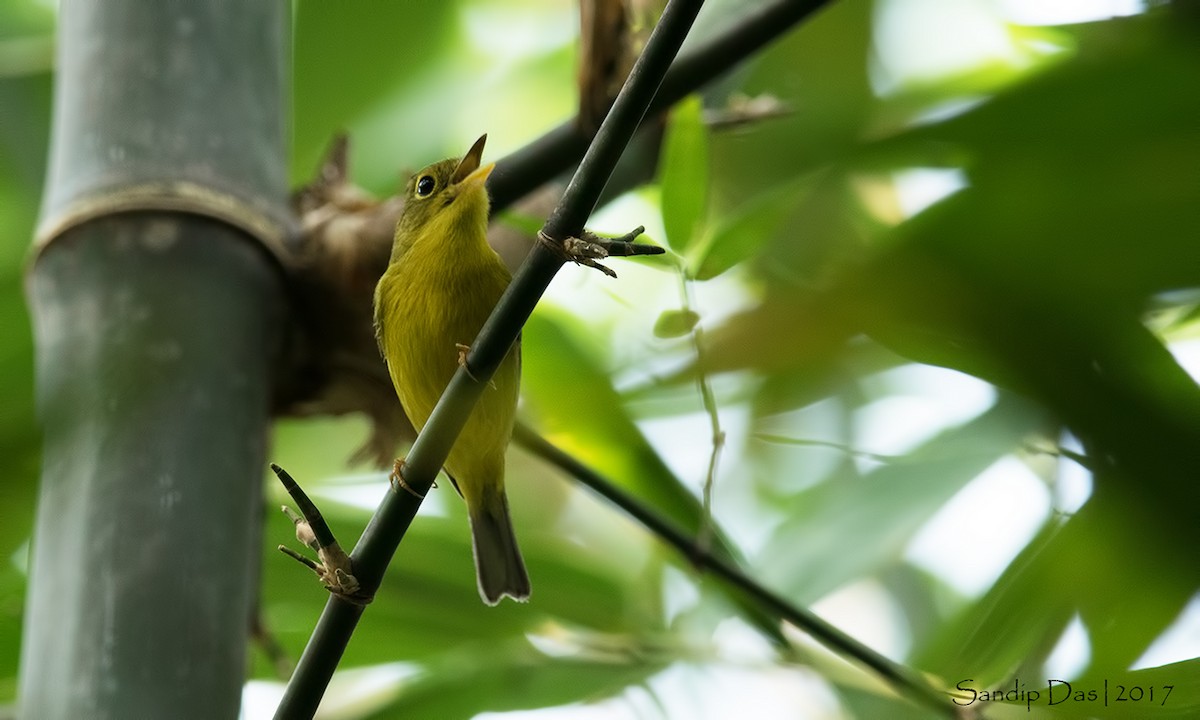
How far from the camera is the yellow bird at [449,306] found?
2322mm

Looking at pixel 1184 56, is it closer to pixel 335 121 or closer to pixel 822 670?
pixel 822 670

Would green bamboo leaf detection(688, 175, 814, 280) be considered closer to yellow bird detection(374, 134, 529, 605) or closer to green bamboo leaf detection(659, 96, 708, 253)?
green bamboo leaf detection(659, 96, 708, 253)

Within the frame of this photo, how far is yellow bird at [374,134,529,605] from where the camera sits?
232 cm

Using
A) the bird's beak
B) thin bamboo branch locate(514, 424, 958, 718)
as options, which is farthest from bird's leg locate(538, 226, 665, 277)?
the bird's beak

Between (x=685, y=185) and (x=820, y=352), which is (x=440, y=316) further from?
(x=820, y=352)

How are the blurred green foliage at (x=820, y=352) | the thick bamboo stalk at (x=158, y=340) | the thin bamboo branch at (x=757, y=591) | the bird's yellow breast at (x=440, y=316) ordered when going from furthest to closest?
1. the bird's yellow breast at (x=440, y=316)
2. the thin bamboo branch at (x=757, y=591)
3. the thick bamboo stalk at (x=158, y=340)
4. the blurred green foliage at (x=820, y=352)

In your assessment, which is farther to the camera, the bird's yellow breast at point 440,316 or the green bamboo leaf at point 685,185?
the bird's yellow breast at point 440,316

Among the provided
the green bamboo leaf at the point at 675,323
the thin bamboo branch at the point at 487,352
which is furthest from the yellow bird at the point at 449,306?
the thin bamboo branch at the point at 487,352

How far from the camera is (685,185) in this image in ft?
5.88

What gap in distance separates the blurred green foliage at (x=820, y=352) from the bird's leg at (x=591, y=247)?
27cm

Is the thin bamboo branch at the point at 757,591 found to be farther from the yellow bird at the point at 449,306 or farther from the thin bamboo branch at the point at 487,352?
the thin bamboo branch at the point at 487,352

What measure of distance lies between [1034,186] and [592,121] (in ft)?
2.90

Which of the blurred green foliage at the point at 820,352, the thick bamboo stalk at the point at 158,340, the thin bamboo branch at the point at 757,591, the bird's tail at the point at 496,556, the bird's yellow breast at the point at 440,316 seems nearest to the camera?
the blurred green foliage at the point at 820,352

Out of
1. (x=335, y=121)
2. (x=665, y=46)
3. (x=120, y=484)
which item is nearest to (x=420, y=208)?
(x=335, y=121)
